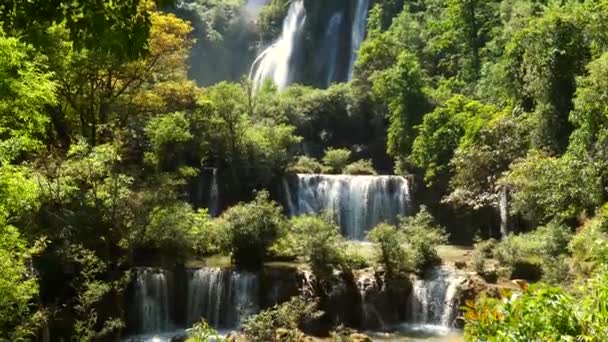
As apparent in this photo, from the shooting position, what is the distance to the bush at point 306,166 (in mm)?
28922

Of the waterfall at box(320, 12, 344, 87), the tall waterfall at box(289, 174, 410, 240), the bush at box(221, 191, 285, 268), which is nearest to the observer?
the bush at box(221, 191, 285, 268)

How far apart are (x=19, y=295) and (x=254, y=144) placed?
1693cm

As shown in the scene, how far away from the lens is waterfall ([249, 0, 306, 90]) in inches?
1901

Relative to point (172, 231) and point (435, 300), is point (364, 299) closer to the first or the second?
point (435, 300)

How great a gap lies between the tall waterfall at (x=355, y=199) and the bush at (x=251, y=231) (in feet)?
26.2

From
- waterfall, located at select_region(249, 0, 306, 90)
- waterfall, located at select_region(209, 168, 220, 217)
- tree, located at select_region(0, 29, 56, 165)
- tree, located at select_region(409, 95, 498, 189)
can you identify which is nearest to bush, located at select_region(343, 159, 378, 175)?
tree, located at select_region(409, 95, 498, 189)

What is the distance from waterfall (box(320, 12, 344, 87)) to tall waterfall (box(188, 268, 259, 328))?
30.6m

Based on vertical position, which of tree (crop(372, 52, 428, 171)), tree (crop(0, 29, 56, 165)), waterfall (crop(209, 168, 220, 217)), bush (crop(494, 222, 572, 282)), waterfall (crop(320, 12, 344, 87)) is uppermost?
waterfall (crop(320, 12, 344, 87))

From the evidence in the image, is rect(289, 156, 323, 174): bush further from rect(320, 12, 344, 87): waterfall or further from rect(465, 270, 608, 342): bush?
rect(465, 270, 608, 342): bush

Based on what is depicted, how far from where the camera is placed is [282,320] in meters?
14.2

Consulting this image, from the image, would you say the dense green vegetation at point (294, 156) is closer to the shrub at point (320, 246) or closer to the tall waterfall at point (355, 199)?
the shrub at point (320, 246)

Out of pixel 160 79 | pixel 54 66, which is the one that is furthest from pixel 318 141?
pixel 54 66

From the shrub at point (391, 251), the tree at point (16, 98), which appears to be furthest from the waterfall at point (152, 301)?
the tree at point (16, 98)

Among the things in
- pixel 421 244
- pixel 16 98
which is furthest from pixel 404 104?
pixel 16 98
